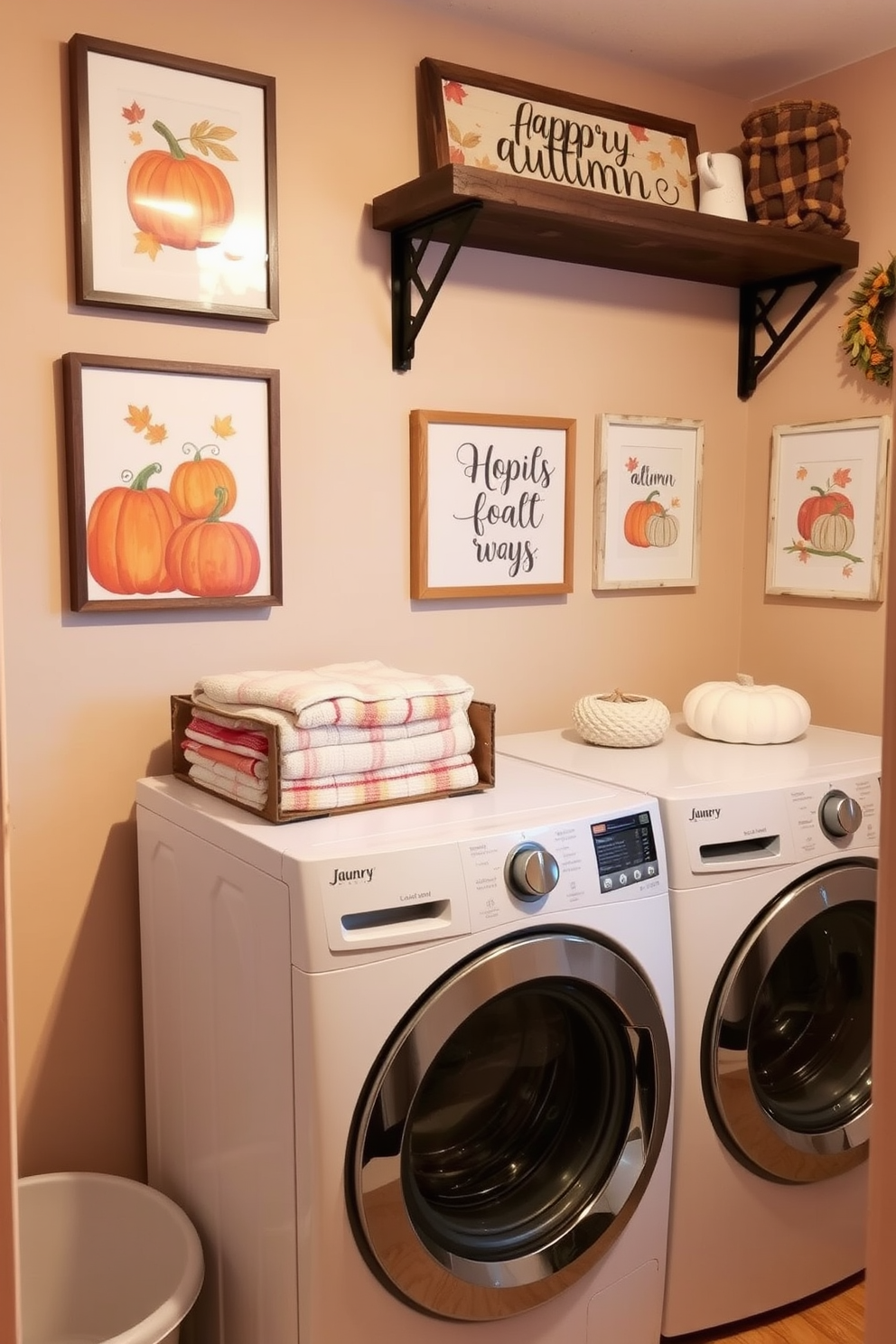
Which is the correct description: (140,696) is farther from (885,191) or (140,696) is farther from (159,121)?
(885,191)

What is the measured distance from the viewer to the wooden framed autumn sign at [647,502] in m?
2.60

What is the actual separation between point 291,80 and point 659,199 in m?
0.85

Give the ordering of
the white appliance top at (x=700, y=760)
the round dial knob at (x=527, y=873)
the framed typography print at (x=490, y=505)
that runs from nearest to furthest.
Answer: the round dial knob at (x=527, y=873) → the white appliance top at (x=700, y=760) → the framed typography print at (x=490, y=505)

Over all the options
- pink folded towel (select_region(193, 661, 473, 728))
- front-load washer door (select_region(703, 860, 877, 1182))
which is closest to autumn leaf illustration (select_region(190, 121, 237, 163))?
pink folded towel (select_region(193, 661, 473, 728))

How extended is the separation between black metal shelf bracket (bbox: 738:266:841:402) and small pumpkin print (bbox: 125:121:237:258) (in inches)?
51.8

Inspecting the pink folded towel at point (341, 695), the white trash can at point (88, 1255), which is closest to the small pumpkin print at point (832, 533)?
the pink folded towel at point (341, 695)

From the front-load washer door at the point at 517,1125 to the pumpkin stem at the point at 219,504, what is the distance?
0.94 metres

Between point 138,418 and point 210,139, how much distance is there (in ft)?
1.67

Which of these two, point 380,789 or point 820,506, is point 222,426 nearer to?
point 380,789

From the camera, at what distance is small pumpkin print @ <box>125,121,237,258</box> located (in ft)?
6.43

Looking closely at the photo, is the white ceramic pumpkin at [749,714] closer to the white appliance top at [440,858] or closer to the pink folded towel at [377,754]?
the white appliance top at [440,858]

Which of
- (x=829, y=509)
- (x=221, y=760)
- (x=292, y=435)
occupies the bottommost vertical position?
(x=221, y=760)

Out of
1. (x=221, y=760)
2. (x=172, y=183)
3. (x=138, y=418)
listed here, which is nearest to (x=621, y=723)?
(x=221, y=760)

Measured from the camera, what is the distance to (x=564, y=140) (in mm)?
2379
